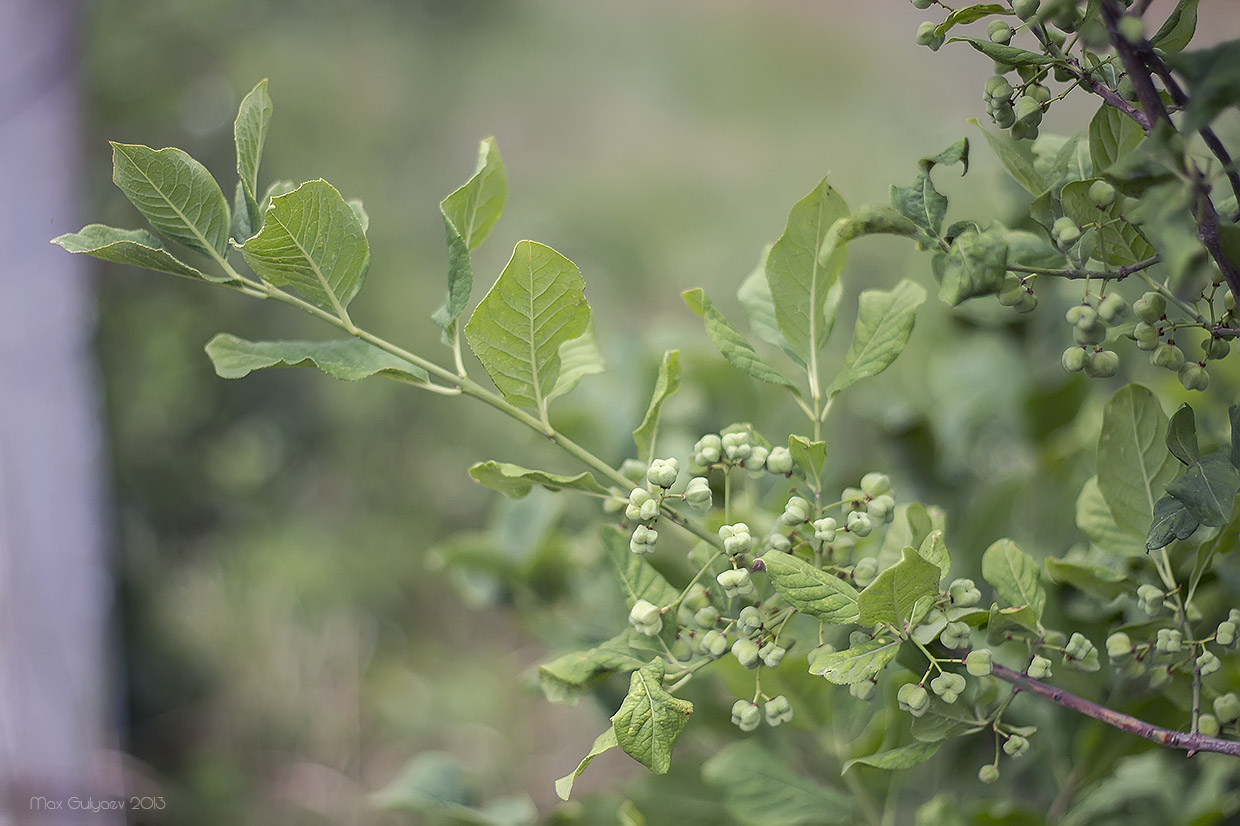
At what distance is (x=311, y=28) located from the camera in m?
2.45

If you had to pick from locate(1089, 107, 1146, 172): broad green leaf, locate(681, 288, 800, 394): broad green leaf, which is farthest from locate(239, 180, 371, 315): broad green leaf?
locate(1089, 107, 1146, 172): broad green leaf

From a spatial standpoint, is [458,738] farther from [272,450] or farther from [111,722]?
[272,450]

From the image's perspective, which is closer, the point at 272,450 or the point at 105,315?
the point at 105,315

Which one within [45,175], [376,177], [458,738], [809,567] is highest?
[376,177]

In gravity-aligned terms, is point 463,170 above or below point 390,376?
above

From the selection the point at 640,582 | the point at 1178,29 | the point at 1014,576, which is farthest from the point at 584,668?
the point at 1178,29

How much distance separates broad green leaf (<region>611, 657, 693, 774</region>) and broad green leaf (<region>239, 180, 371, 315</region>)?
0.14 metres

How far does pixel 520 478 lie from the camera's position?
0.27 metres

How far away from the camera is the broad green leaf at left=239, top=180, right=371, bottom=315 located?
0.25m

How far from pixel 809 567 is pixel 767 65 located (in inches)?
109

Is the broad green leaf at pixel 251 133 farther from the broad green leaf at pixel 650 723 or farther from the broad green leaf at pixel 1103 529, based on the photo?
the broad green leaf at pixel 1103 529

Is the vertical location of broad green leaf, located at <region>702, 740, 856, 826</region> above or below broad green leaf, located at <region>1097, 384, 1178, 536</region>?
below

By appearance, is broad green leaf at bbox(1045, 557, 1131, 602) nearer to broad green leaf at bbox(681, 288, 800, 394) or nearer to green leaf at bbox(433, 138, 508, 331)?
broad green leaf at bbox(681, 288, 800, 394)

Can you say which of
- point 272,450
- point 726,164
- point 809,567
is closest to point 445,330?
point 809,567
